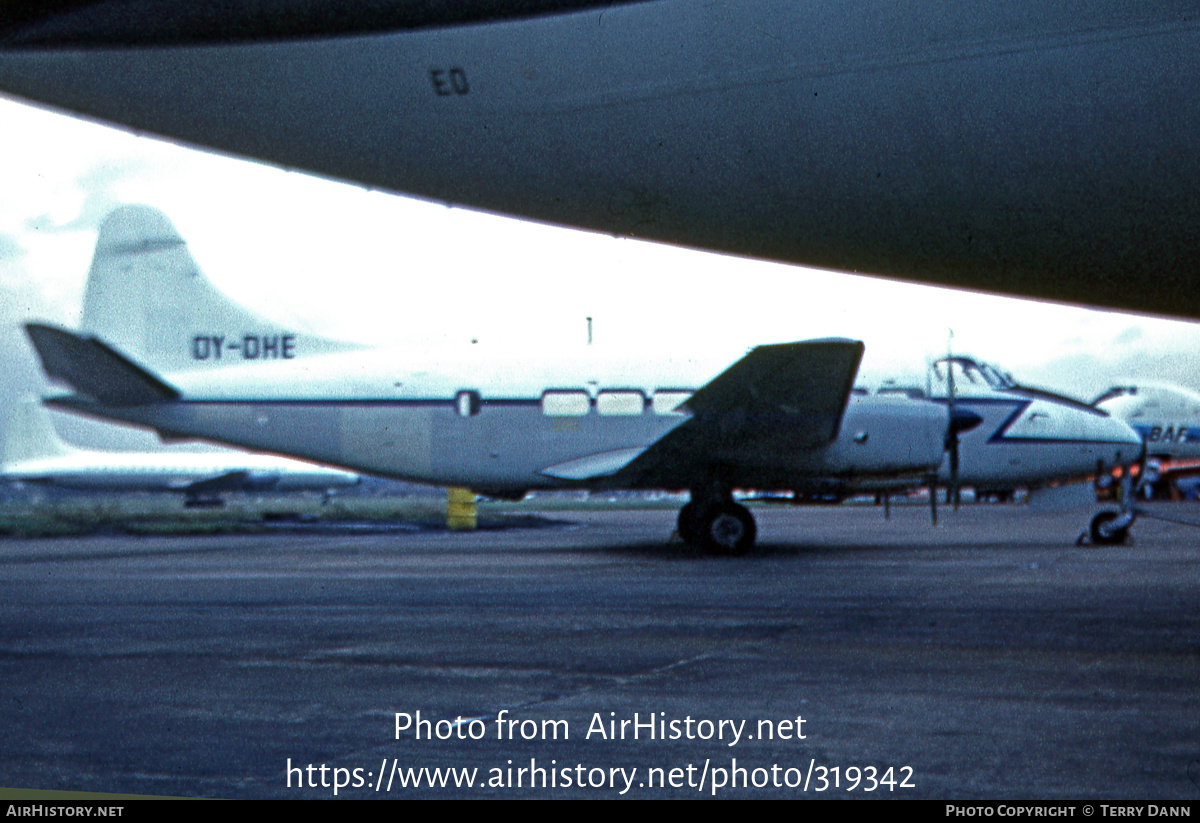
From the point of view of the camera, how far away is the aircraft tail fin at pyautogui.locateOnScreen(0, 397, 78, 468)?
59031mm

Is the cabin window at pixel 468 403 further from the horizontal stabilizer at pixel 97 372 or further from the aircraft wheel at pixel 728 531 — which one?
the horizontal stabilizer at pixel 97 372

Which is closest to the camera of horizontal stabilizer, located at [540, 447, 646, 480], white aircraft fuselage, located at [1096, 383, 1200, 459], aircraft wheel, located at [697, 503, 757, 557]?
aircraft wheel, located at [697, 503, 757, 557]

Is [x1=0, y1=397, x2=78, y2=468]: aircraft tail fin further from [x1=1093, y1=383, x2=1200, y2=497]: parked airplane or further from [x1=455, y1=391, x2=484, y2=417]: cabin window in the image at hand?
[x1=1093, y1=383, x2=1200, y2=497]: parked airplane

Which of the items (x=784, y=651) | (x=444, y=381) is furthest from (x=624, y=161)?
(x=444, y=381)

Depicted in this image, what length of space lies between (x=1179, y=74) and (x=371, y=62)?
2.79 meters

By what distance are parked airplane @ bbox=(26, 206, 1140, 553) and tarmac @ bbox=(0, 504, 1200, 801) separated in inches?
139

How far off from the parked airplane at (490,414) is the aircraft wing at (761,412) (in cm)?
4

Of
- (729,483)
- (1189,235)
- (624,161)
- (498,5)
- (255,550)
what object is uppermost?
(498,5)

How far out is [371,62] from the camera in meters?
4.06

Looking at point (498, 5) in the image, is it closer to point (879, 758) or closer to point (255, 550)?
point (879, 758)

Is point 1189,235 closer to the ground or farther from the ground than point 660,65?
closer to the ground

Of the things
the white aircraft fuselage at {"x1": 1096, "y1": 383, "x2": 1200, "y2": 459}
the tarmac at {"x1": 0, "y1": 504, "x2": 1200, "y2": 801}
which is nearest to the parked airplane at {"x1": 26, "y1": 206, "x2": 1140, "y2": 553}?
the tarmac at {"x1": 0, "y1": 504, "x2": 1200, "y2": 801}

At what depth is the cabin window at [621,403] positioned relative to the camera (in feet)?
58.2

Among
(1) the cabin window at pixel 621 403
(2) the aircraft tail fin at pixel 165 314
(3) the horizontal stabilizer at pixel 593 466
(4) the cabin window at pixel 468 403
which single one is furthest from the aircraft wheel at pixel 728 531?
(2) the aircraft tail fin at pixel 165 314
